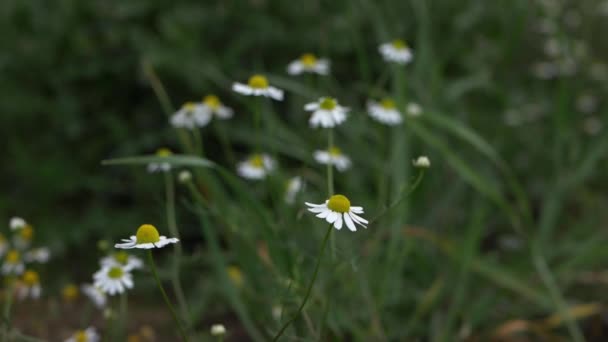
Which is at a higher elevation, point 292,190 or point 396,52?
point 396,52

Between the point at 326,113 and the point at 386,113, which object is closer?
the point at 326,113

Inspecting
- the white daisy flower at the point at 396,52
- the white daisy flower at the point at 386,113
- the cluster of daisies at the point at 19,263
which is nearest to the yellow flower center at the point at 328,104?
the white daisy flower at the point at 386,113

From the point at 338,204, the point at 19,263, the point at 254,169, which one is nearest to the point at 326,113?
the point at 338,204

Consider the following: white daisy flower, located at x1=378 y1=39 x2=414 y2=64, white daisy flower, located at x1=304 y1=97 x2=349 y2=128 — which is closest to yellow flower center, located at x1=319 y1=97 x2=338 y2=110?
white daisy flower, located at x1=304 y1=97 x2=349 y2=128

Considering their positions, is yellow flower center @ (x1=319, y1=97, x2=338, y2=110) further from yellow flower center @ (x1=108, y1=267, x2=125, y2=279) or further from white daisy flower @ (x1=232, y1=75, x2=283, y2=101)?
yellow flower center @ (x1=108, y1=267, x2=125, y2=279)

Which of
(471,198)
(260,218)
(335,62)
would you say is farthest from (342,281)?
(335,62)

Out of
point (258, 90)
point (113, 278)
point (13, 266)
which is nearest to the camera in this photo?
point (113, 278)

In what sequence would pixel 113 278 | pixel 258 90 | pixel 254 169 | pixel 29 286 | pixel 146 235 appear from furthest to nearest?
pixel 254 169
pixel 29 286
pixel 258 90
pixel 113 278
pixel 146 235

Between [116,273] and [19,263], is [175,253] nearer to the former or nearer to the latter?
[116,273]

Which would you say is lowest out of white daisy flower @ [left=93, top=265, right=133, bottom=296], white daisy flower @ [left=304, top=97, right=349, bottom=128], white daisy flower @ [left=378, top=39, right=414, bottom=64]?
white daisy flower @ [left=93, top=265, right=133, bottom=296]

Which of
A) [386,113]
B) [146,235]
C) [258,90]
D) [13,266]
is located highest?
[386,113]
